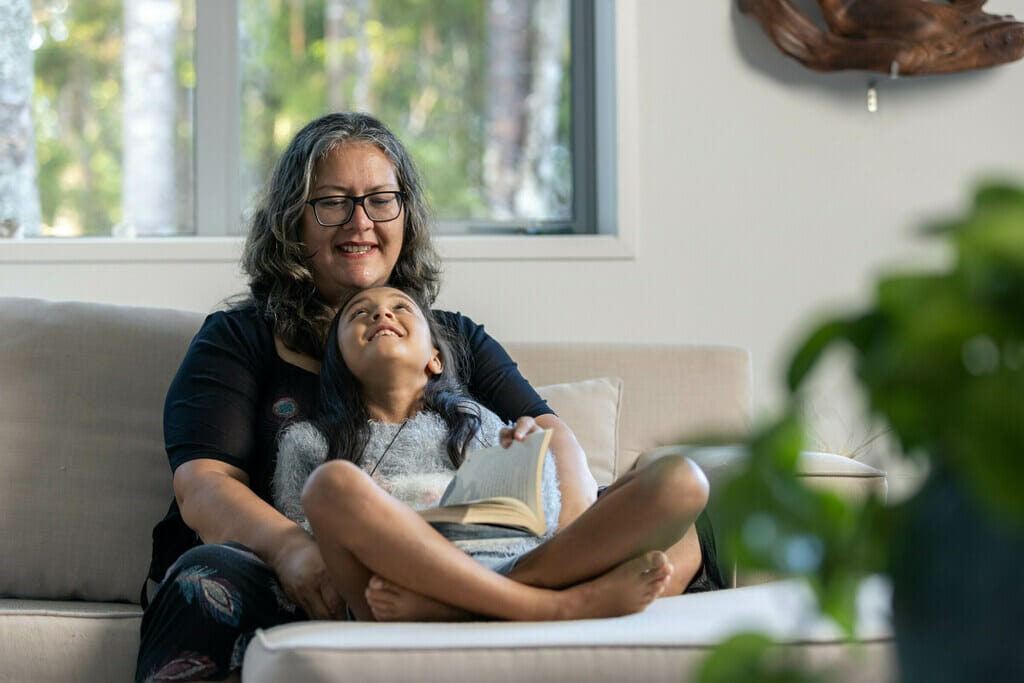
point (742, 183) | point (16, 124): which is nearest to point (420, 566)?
point (742, 183)

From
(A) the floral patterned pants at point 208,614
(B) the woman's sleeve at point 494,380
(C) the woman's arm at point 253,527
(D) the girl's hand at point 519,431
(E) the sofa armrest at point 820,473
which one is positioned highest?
(B) the woman's sleeve at point 494,380

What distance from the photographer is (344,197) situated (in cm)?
210

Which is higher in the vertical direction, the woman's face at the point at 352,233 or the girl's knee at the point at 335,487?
the woman's face at the point at 352,233

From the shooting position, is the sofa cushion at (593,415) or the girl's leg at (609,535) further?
the sofa cushion at (593,415)

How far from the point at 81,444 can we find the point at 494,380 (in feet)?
2.36

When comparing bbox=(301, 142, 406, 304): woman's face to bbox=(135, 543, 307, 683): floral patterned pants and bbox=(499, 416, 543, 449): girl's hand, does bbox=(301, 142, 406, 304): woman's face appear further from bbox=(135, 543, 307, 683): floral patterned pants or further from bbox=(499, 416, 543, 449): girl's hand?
bbox=(135, 543, 307, 683): floral patterned pants

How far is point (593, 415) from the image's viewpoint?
2195 millimetres

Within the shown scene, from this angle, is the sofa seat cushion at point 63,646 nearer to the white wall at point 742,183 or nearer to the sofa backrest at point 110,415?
the sofa backrest at point 110,415

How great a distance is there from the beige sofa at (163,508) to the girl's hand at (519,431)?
231 millimetres

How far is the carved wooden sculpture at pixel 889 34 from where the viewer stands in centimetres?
275

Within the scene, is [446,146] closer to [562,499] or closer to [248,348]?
[248,348]

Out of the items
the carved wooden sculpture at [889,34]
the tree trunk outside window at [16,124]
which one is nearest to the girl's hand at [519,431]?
the carved wooden sculpture at [889,34]

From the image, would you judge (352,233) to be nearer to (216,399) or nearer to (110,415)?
(216,399)

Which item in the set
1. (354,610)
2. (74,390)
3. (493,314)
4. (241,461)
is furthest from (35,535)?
(493,314)
